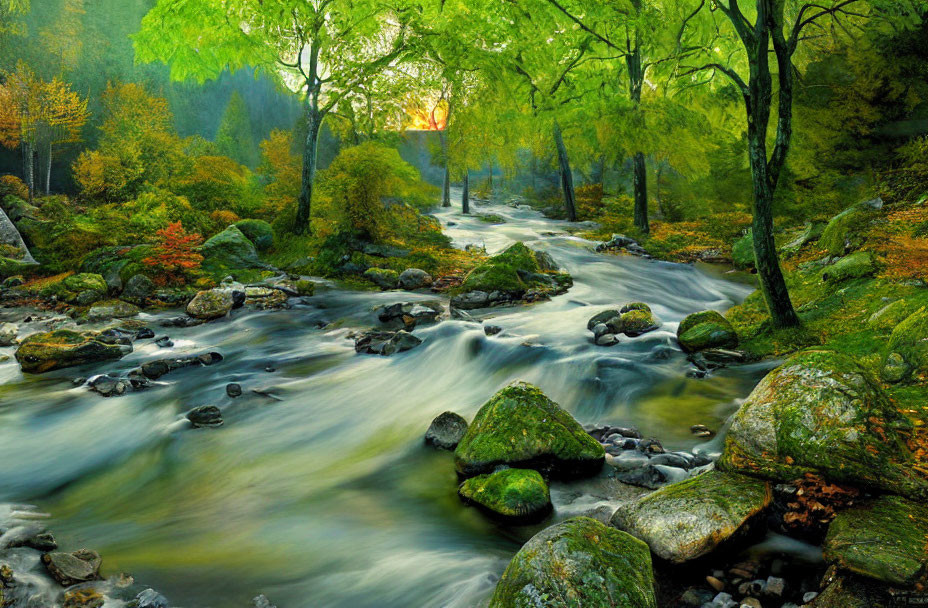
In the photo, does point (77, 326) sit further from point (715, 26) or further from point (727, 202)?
point (727, 202)

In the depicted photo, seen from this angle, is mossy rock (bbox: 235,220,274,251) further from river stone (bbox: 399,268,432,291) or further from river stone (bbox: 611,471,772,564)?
river stone (bbox: 611,471,772,564)

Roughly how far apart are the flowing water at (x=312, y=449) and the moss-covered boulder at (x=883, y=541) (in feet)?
5.49

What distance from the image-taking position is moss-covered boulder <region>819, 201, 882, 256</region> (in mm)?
9578

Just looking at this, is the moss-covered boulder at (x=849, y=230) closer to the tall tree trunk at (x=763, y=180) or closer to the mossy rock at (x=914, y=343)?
the tall tree trunk at (x=763, y=180)

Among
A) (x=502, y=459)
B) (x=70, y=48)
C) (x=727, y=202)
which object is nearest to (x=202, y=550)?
(x=502, y=459)

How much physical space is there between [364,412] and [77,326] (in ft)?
23.4

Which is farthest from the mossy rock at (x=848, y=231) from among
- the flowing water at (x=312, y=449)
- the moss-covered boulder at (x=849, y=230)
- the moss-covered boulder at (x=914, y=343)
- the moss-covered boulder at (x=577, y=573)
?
the moss-covered boulder at (x=577, y=573)

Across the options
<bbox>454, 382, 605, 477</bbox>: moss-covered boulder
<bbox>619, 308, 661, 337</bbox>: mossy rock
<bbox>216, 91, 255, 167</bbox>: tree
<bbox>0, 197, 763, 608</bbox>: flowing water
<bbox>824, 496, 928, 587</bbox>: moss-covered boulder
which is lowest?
<bbox>0, 197, 763, 608</bbox>: flowing water

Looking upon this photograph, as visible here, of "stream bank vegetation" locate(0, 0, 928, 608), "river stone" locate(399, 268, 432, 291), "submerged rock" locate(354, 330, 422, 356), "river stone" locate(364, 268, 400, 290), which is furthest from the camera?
"river stone" locate(364, 268, 400, 290)

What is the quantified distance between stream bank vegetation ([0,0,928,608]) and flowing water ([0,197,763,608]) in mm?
520

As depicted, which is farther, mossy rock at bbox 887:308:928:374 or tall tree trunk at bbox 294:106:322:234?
tall tree trunk at bbox 294:106:322:234

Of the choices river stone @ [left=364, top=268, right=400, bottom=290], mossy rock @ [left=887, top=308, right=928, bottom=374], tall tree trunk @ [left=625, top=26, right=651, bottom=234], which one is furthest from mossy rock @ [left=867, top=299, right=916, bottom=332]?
river stone @ [left=364, top=268, right=400, bottom=290]

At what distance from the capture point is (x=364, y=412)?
22.4ft

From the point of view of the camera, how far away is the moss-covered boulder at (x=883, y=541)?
270 cm
